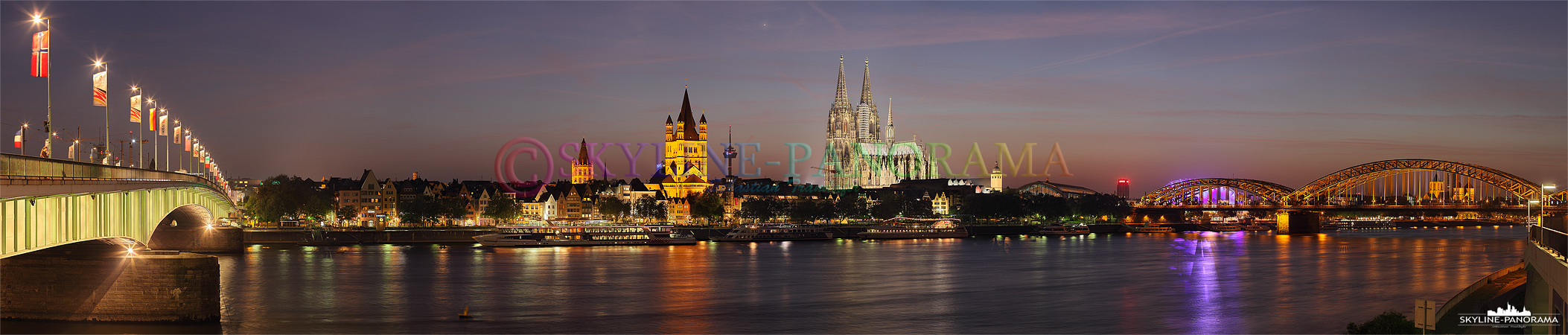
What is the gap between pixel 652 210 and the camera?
12506 centimetres

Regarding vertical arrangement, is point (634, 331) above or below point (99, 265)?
below

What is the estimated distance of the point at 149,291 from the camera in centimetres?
2611

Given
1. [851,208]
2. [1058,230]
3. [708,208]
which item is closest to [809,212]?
[851,208]

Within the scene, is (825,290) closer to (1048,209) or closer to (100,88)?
(100,88)

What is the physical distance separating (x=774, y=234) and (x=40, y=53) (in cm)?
7645

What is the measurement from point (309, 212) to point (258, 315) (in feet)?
220

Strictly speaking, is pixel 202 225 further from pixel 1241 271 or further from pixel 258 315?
pixel 1241 271

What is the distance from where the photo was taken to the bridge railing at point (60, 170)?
56.8ft

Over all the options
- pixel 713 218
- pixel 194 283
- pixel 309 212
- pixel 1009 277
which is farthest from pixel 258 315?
pixel 713 218

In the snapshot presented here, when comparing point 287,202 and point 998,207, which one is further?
point 998,207

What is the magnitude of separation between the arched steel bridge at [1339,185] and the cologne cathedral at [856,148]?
5654 cm

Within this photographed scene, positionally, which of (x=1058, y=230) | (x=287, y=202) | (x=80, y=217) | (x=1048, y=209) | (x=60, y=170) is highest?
(x=60, y=170)

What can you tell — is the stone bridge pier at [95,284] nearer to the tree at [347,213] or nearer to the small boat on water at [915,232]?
the small boat on water at [915,232]

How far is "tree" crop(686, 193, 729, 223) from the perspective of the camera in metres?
120
